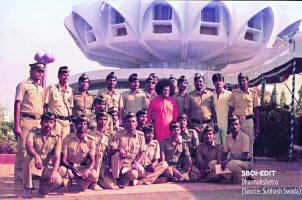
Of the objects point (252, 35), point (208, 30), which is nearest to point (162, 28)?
point (208, 30)

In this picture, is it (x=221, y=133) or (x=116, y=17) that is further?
(x=116, y=17)

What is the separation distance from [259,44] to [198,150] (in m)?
25.5

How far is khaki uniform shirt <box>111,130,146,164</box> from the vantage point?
488 cm

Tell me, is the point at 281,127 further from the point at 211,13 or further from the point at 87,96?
the point at 211,13

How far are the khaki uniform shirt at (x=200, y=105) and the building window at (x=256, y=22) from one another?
953 inches

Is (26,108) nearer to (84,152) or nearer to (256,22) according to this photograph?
(84,152)

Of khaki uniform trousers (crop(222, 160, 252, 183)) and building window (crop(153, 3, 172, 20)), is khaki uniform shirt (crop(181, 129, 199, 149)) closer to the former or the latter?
khaki uniform trousers (crop(222, 160, 252, 183))

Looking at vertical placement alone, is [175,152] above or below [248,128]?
below

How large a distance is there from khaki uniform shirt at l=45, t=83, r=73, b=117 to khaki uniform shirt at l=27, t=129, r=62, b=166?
725mm

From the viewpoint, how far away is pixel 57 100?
5012 millimetres

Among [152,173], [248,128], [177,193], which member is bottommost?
[177,193]

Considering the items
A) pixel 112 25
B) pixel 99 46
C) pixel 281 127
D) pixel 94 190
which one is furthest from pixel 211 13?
pixel 94 190

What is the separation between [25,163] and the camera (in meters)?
4.13

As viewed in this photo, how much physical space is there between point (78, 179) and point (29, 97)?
4.42ft
